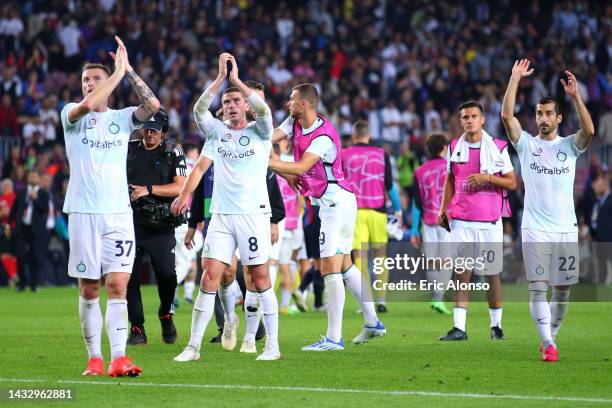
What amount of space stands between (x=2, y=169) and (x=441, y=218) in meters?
16.0

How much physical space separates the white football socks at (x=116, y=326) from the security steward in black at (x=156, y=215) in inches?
121

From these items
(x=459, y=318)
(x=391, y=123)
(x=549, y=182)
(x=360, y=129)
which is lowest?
(x=459, y=318)

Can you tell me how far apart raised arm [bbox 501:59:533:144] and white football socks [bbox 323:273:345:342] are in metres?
2.36

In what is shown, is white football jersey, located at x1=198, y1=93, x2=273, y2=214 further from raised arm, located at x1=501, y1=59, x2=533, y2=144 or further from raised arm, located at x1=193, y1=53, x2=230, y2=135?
raised arm, located at x1=501, y1=59, x2=533, y2=144

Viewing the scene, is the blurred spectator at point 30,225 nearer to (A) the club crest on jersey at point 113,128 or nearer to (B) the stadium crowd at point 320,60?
(B) the stadium crowd at point 320,60

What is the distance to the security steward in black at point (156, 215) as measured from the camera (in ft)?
43.4

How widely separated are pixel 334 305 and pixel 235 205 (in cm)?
194

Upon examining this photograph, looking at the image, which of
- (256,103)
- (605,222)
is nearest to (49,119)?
(605,222)

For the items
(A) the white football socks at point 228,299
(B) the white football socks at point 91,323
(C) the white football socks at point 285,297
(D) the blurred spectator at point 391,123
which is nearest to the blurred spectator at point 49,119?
(D) the blurred spectator at point 391,123

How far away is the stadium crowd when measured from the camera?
2791cm

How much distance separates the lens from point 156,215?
521 inches

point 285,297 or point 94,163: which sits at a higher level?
point 94,163

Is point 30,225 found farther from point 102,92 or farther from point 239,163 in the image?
point 102,92

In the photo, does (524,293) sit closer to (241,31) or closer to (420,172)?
(420,172)
